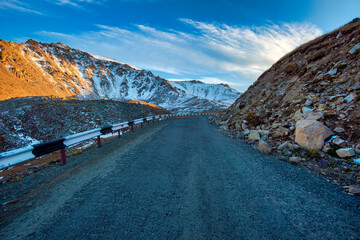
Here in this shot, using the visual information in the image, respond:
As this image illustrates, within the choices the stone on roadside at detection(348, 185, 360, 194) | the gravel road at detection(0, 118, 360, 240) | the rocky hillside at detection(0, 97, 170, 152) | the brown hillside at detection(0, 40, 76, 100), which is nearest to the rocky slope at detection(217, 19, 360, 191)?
the stone on roadside at detection(348, 185, 360, 194)

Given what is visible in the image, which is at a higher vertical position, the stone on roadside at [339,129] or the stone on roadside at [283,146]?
the stone on roadside at [339,129]

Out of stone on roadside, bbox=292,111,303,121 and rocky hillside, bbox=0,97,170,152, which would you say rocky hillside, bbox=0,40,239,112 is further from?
stone on roadside, bbox=292,111,303,121

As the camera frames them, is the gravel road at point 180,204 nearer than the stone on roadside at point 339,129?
Yes

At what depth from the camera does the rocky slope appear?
4773 millimetres

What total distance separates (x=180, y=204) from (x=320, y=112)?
6.80m

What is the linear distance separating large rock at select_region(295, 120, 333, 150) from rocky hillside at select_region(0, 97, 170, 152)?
16202mm

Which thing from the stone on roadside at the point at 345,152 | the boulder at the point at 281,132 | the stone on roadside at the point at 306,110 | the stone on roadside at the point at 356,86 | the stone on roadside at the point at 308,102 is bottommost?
the stone on roadside at the point at 345,152

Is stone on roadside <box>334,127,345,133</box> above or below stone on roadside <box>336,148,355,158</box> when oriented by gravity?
above

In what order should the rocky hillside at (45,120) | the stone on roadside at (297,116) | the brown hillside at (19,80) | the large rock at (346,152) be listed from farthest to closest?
1. the brown hillside at (19,80)
2. the rocky hillside at (45,120)
3. the stone on roadside at (297,116)
4. the large rock at (346,152)

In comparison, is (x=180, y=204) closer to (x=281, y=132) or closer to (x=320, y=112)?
(x=281, y=132)

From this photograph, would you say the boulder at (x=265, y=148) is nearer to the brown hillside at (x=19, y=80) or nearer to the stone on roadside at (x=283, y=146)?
the stone on roadside at (x=283, y=146)

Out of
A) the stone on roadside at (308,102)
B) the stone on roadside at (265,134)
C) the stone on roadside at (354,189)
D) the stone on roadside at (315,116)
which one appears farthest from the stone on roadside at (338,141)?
the stone on roadside at (308,102)

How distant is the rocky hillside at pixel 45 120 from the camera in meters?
13.7

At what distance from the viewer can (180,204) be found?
2.88 m
